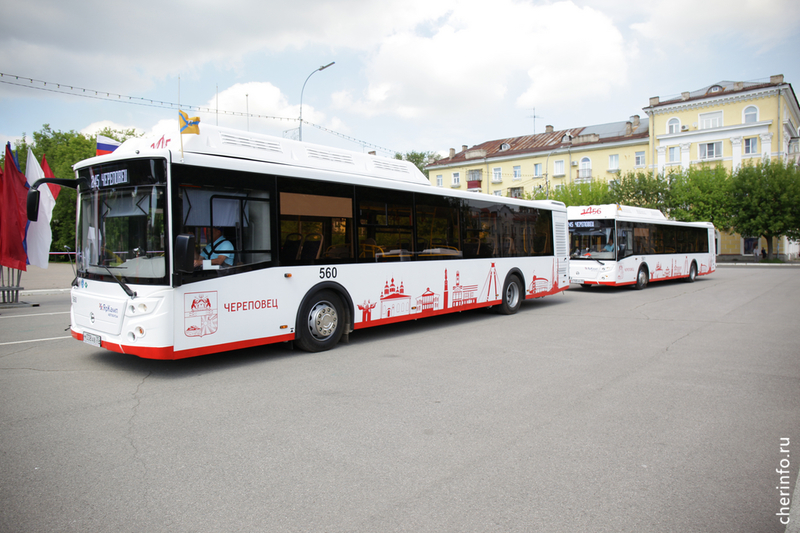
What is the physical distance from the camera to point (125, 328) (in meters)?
6.32

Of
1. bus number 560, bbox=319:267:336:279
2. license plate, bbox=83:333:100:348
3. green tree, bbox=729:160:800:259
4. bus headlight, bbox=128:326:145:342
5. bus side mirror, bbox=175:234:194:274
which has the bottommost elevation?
license plate, bbox=83:333:100:348

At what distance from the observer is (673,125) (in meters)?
55.5

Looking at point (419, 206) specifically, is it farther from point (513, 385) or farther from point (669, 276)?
point (669, 276)

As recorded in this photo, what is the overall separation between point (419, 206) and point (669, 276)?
16.8 m

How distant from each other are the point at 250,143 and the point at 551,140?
63660 mm

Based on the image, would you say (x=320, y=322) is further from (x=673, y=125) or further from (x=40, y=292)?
(x=673, y=125)

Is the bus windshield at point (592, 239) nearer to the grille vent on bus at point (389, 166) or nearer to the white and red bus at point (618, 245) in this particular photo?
the white and red bus at point (618, 245)

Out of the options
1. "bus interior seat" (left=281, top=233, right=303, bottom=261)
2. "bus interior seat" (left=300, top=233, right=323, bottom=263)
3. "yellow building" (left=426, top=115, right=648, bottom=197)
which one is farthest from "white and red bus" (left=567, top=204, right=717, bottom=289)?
"yellow building" (left=426, top=115, right=648, bottom=197)

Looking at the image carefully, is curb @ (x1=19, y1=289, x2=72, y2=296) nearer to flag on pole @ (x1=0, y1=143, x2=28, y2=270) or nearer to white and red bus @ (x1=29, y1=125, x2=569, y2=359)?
flag on pole @ (x1=0, y1=143, x2=28, y2=270)

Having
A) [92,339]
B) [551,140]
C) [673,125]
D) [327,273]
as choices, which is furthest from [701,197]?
[92,339]

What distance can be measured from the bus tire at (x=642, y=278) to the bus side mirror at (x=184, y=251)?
706 inches

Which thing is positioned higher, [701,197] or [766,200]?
[701,197]

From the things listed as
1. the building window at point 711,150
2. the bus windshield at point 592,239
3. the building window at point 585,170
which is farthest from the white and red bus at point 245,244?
the building window at point 711,150

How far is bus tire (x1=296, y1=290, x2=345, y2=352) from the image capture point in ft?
25.3
